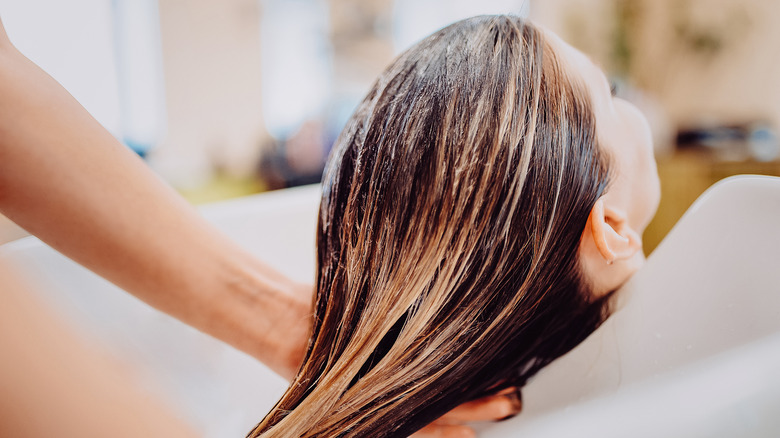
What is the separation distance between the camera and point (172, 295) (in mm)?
458

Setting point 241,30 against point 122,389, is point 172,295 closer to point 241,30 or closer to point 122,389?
point 122,389

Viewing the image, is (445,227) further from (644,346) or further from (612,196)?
(644,346)

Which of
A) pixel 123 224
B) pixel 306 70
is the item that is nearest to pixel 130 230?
pixel 123 224

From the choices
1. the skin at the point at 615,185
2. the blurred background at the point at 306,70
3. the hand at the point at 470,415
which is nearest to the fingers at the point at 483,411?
the hand at the point at 470,415

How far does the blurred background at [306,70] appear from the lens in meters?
0.57

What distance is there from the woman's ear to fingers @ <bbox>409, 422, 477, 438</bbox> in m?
0.19

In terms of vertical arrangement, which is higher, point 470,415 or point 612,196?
point 612,196

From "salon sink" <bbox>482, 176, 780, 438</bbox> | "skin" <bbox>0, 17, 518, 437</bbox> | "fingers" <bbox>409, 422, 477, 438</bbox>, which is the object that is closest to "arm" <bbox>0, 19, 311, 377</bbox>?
"skin" <bbox>0, 17, 518, 437</bbox>

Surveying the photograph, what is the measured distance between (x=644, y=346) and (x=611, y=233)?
18cm

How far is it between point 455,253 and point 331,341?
0.14 metres

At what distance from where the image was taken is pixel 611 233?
406 millimetres

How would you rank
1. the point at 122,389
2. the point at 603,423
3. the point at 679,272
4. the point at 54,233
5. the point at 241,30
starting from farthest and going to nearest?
the point at 241,30
the point at 122,389
the point at 679,272
the point at 54,233
the point at 603,423

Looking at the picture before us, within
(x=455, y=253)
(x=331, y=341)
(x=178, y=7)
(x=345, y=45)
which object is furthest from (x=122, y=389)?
(x=345, y=45)

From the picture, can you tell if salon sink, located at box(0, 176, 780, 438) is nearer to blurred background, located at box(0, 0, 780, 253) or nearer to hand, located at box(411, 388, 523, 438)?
hand, located at box(411, 388, 523, 438)
